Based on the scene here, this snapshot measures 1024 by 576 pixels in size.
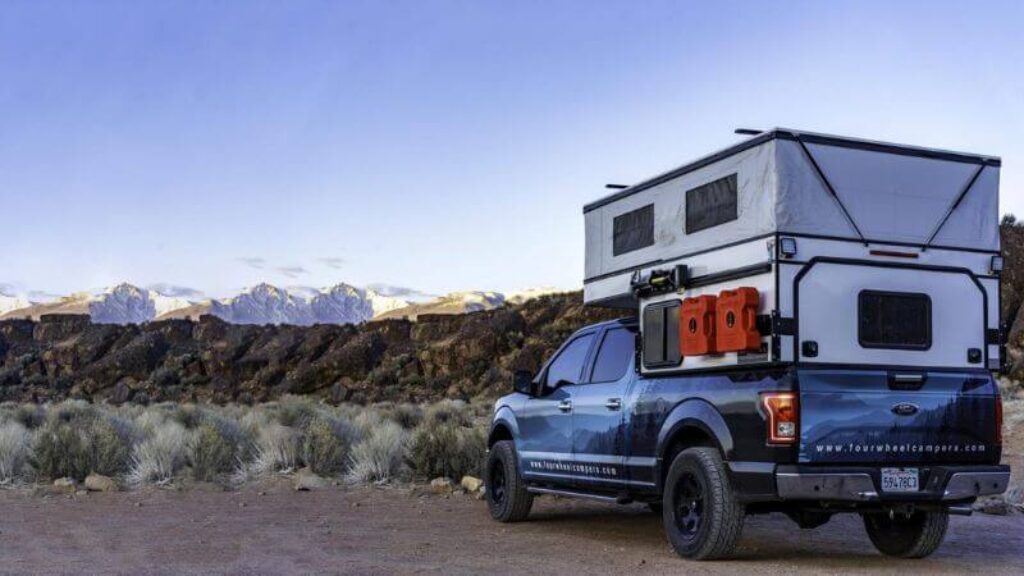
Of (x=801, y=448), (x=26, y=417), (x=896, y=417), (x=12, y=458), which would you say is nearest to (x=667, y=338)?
(x=801, y=448)

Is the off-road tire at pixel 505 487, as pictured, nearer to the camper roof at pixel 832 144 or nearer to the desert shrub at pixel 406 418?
the camper roof at pixel 832 144

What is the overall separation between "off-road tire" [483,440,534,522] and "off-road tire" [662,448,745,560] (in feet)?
9.72

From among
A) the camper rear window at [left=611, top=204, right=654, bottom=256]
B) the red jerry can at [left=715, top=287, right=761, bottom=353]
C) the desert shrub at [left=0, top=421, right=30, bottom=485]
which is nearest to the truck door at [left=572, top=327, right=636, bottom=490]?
the camper rear window at [left=611, top=204, right=654, bottom=256]

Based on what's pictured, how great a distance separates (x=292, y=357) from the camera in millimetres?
59875

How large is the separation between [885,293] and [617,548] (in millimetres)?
3222

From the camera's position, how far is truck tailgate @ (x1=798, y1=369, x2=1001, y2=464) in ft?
29.2

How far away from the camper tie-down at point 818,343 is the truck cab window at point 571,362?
127cm

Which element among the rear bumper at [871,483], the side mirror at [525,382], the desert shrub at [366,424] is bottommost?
the desert shrub at [366,424]

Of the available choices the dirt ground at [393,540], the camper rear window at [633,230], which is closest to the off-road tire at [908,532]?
the dirt ground at [393,540]

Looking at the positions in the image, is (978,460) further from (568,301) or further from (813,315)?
(568,301)

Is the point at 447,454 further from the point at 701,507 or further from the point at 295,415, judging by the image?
the point at 295,415

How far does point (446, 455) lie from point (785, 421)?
29.0 ft

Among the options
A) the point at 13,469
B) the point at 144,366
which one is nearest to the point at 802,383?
the point at 13,469

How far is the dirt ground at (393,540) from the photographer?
378 inches
